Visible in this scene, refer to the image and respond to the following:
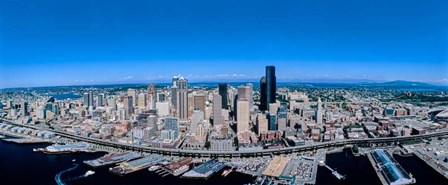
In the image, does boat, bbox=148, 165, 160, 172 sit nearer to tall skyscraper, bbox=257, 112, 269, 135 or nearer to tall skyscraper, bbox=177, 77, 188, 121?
tall skyscraper, bbox=257, 112, 269, 135

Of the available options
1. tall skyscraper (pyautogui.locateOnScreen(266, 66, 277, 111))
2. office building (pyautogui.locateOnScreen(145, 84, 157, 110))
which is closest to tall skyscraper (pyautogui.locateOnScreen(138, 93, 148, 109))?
office building (pyautogui.locateOnScreen(145, 84, 157, 110))

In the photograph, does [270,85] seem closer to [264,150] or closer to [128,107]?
[128,107]

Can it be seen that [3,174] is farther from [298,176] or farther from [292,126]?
[292,126]

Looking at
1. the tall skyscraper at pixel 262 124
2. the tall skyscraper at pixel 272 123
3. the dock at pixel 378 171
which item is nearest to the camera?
the dock at pixel 378 171

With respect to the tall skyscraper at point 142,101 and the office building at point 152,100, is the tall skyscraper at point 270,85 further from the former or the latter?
the tall skyscraper at point 142,101

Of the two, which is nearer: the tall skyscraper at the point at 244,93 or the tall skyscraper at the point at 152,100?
the tall skyscraper at the point at 244,93

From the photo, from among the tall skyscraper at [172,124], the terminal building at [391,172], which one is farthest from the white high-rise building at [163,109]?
the terminal building at [391,172]
